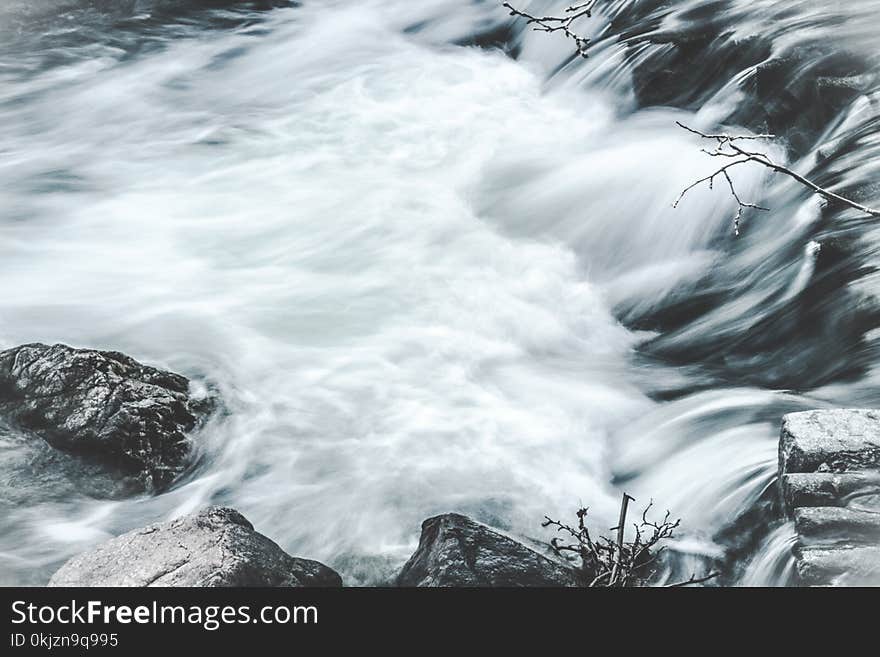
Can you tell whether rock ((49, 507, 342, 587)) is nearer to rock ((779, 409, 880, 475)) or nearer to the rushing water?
the rushing water

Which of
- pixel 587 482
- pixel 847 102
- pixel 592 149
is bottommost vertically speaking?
pixel 587 482

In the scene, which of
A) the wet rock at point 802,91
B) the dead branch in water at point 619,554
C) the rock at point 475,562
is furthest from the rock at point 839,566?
the wet rock at point 802,91

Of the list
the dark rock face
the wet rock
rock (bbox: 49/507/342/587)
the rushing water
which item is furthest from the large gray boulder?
the wet rock

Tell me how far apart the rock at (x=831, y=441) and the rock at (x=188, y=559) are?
2.15 metres

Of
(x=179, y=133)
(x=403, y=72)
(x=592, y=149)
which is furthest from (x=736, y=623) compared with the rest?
(x=403, y=72)

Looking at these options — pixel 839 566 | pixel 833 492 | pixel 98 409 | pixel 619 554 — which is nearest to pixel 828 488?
pixel 833 492

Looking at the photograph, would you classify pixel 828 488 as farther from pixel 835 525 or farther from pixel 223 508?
pixel 223 508

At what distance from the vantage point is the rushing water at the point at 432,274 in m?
4.93

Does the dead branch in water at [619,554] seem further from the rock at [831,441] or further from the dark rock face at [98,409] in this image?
the dark rock face at [98,409]

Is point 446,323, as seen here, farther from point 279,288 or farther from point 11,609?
point 11,609

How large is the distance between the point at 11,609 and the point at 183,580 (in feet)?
2.14

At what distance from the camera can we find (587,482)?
5.10 meters

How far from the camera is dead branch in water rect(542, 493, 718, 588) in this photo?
3494mm

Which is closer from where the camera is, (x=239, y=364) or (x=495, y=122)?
(x=239, y=364)
